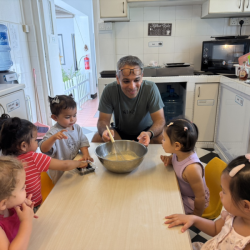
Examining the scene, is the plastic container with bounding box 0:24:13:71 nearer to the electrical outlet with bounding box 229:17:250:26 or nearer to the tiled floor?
the tiled floor

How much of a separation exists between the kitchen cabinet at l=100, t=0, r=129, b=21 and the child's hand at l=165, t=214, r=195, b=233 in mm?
2460

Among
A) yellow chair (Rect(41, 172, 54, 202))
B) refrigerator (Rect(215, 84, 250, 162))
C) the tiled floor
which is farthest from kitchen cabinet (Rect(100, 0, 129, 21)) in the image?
yellow chair (Rect(41, 172, 54, 202))

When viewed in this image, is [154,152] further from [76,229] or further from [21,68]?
[21,68]

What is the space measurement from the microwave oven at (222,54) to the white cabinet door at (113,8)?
106 cm

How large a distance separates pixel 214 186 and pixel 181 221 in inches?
20.9

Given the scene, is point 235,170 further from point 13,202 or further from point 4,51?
point 4,51

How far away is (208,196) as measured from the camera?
1229mm

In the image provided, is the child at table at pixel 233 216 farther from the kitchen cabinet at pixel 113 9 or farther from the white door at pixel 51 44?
the white door at pixel 51 44

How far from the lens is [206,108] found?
2793mm

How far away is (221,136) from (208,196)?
5.26 ft

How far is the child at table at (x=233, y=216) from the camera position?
704 millimetres

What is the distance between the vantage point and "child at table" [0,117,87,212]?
106 cm

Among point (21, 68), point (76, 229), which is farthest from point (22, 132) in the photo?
point (21, 68)

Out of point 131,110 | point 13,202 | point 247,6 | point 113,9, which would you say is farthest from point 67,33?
point 13,202
